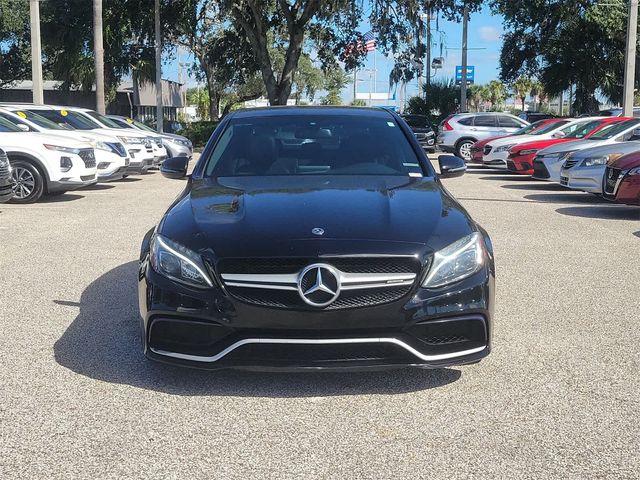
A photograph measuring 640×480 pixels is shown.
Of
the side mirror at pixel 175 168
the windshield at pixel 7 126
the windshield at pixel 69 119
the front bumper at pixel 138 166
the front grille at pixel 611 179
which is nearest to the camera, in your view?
the side mirror at pixel 175 168

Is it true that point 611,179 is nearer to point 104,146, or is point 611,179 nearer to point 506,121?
point 104,146

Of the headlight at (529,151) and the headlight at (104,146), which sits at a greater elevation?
the headlight at (104,146)

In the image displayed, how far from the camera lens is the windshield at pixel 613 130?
1662 cm

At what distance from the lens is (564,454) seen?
3600 millimetres

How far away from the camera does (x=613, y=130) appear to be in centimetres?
1689

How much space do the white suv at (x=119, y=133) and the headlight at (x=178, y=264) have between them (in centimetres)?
1369

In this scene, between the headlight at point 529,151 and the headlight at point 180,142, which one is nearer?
the headlight at point 529,151

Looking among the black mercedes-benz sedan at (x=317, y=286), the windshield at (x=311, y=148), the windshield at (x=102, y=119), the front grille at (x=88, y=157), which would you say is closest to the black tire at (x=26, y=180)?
the front grille at (x=88, y=157)

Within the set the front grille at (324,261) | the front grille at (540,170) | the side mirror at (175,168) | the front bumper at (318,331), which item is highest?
the side mirror at (175,168)

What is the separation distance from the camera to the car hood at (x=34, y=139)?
1368 cm

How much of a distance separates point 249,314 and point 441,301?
0.98 m

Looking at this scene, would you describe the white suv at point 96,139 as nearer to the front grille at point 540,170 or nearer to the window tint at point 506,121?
the front grille at point 540,170

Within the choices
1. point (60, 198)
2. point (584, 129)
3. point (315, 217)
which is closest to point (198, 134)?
point (584, 129)

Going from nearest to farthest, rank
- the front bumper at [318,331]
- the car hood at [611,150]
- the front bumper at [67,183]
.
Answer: the front bumper at [318,331], the car hood at [611,150], the front bumper at [67,183]
